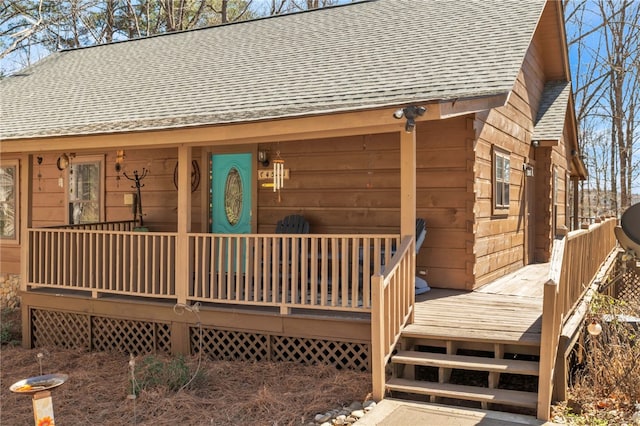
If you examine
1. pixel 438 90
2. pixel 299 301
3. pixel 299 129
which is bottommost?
pixel 299 301

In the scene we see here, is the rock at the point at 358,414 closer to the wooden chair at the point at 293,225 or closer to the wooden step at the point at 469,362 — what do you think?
the wooden step at the point at 469,362

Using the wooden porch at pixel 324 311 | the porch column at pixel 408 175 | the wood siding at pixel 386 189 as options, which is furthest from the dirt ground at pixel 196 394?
the wood siding at pixel 386 189

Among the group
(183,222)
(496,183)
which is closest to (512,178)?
(496,183)

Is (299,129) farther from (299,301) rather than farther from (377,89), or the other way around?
(299,301)

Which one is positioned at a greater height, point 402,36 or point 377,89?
point 402,36

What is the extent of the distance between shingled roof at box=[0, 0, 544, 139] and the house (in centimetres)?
5

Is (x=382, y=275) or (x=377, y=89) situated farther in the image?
(x=377, y=89)

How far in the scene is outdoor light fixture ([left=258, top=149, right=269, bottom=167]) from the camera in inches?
308

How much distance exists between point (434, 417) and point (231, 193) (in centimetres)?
495

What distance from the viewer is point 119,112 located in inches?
322

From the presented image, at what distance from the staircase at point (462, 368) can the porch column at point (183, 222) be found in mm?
2727

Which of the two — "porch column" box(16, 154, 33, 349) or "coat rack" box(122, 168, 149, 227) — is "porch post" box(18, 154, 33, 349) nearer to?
"porch column" box(16, 154, 33, 349)

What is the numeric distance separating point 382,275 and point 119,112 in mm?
5370

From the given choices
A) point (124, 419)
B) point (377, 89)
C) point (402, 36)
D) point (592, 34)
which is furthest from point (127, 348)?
point (592, 34)
